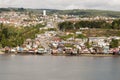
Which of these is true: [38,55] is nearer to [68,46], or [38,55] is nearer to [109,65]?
[68,46]

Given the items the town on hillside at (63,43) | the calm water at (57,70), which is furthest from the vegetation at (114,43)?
the calm water at (57,70)

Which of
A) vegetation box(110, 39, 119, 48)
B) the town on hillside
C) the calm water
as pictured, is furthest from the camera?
vegetation box(110, 39, 119, 48)

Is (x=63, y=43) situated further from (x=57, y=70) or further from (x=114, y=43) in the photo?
(x=57, y=70)

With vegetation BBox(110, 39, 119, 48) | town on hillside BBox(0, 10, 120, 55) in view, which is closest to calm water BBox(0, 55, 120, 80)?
town on hillside BBox(0, 10, 120, 55)

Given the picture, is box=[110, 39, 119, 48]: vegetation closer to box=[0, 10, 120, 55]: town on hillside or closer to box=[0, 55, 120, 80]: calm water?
box=[0, 10, 120, 55]: town on hillside

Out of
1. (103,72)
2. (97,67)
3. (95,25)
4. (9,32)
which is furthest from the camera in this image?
(95,25)

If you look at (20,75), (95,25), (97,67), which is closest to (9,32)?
(95,25)

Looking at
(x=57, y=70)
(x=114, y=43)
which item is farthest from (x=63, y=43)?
(x=57, y=70)

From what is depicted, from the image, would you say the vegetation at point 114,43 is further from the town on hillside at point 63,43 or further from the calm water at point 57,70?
the calm water at point 57,70
